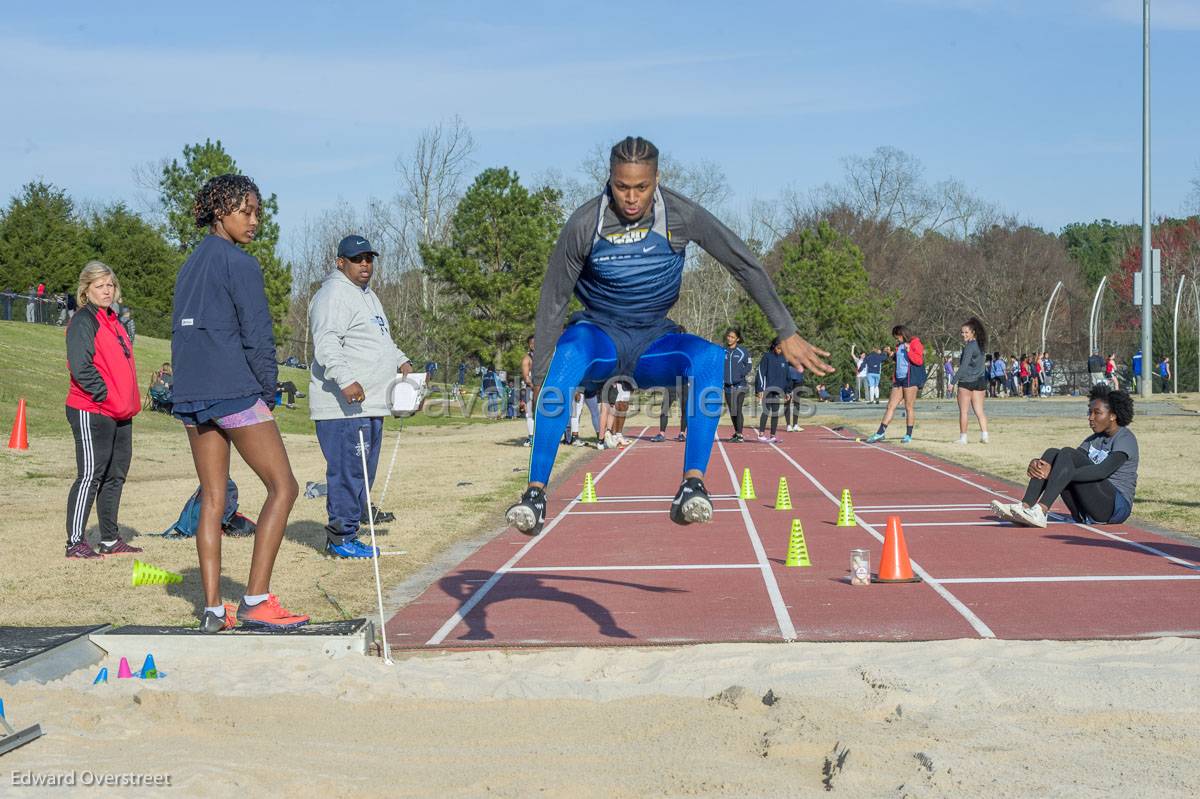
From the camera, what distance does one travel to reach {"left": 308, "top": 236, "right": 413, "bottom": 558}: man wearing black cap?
922 centimetres

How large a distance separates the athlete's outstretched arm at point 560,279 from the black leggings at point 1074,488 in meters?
6.14

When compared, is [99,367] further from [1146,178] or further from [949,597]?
[1146,178]

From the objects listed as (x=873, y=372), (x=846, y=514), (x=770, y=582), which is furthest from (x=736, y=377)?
(x=873, y=372)

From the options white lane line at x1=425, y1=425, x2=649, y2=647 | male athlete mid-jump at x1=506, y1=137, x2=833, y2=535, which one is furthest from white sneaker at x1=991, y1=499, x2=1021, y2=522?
male athlete mid-jump at x1=506, y1=137, x2=833, y2=535

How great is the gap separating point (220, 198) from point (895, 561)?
4.81 m

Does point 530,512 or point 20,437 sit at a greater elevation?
point 530,512

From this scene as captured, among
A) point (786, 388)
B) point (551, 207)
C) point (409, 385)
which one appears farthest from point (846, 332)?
point (409, 385)

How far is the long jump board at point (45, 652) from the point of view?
5453 millimetres

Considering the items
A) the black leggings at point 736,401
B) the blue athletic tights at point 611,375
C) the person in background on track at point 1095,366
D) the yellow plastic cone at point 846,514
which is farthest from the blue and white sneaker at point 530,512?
the person in background on track at point 1095,366

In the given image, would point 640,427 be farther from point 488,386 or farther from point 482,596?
point 482,596

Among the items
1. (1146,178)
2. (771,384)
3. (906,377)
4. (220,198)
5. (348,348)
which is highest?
(1146,178)

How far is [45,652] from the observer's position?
567 centimetres

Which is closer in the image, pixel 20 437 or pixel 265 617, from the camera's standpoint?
pixel 265 617

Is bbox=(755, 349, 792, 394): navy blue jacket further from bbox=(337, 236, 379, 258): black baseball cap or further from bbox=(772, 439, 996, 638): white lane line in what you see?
bbox=(337, 236, 379, 258): black baseball cap
